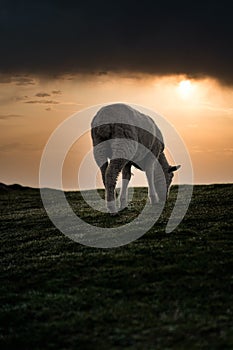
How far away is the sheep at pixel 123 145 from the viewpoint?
83.0ft

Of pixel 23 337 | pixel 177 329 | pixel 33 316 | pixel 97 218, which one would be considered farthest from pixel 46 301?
pixel 97 218

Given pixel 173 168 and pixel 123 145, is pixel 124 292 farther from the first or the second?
pixel 173 168

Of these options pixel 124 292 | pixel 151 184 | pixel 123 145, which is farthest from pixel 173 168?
pixel 124 292

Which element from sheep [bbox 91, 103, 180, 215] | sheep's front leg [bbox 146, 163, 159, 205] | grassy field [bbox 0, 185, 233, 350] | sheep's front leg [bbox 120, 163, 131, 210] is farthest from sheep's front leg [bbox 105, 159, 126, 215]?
sheep's front leg [bbox 146, 163, 159, 205]

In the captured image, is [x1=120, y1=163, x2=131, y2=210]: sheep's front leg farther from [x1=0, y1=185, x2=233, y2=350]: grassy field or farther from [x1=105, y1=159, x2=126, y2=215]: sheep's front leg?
[x1=0, y1=185, x2=233, y2=350]: grassy field

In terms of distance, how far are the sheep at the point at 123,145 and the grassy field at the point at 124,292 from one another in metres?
3.31

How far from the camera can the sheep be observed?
25.3 metres

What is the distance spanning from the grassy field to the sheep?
3.31 meters

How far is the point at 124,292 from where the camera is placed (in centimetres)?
1519

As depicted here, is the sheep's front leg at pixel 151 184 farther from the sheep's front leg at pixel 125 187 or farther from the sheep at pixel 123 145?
the sheep's front leg at pixel 125 187

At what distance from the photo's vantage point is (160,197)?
1214 inches

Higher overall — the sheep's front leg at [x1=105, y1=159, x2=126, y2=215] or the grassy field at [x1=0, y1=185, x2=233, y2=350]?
the sheep's front leg at [x1=105, y1=159, x2=126, y2=215]

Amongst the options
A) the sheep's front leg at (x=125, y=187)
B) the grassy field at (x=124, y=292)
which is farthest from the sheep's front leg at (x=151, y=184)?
the grassy field at (x=124, y=292)

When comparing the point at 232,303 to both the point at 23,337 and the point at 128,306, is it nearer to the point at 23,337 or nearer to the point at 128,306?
the point at 128,306
